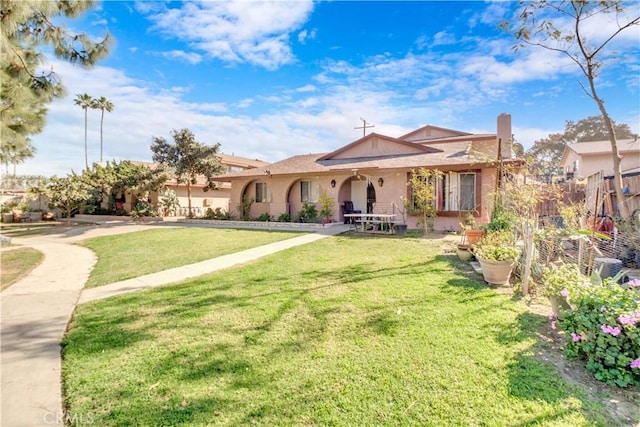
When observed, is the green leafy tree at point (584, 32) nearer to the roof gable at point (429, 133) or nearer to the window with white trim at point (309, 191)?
the window with white trim at point (309, 191)

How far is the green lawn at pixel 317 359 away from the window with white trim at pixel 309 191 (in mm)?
12932

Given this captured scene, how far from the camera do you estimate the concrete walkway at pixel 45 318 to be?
9.26 feet

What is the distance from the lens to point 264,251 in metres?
9.86

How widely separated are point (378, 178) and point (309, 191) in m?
4.85

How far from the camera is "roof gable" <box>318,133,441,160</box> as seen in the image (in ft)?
58.3

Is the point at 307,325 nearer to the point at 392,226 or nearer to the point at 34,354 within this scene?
the point at 34,354

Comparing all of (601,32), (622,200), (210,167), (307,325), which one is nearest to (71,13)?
(307,325)

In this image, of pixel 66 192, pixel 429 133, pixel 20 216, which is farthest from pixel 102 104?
pixel 429 133

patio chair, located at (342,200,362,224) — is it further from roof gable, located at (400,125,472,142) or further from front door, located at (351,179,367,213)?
roof gable, located at (400,125,472,142)

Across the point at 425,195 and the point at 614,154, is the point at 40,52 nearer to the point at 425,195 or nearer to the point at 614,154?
the point at 425,195

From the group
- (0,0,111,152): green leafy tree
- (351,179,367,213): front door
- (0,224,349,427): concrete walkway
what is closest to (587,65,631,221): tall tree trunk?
(0,224,349,427): concrete walkway

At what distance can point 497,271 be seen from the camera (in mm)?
5789

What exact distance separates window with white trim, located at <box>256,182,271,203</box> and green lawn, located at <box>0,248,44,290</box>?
1192cm

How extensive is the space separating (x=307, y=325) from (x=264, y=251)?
5.79 m
